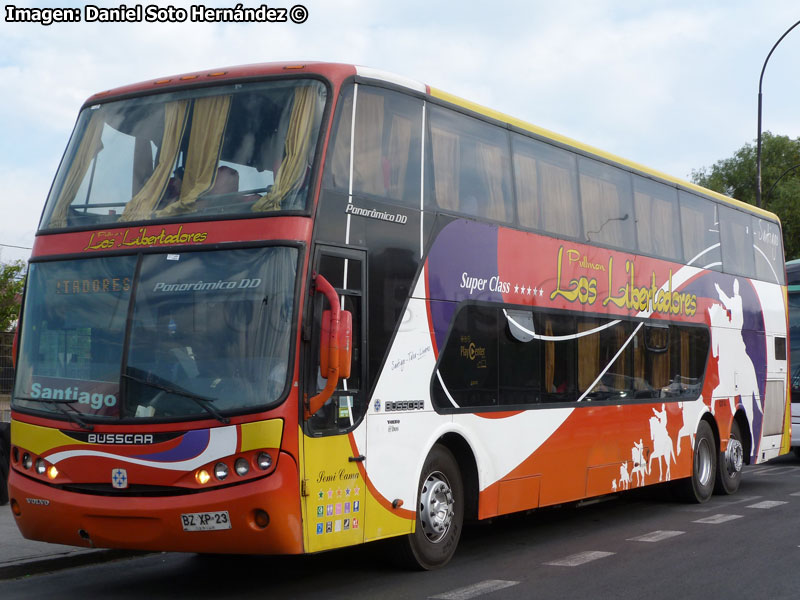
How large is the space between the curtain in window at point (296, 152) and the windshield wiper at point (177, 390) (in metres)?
1.43

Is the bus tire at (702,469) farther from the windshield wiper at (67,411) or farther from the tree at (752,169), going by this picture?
the tree at (752,169)

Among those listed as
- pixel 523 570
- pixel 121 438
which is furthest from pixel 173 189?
pixel 523 570

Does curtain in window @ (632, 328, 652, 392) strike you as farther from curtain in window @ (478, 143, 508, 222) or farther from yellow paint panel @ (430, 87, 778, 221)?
curtain in window @ (478, 143, 508, 222)

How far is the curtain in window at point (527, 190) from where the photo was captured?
11.0 meters

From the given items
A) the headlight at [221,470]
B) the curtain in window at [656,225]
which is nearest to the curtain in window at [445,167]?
the headlight at [221,470]

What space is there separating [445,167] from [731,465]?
8.39 metres

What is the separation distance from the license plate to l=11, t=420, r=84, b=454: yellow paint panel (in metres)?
1.10

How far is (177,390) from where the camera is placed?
7.63 meters

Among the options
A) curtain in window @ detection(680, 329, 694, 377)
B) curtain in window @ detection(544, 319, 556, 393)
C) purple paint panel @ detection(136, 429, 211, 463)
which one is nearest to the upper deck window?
purple paint panel @ detection(136, 429, 211, 463)

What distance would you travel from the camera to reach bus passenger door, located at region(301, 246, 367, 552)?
7.70 meters

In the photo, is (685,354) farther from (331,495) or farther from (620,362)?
(331,495)

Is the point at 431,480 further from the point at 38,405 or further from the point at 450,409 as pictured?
the point at 38,405

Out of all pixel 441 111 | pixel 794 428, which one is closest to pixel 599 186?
pixel 441 111

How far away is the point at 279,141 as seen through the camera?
26.9 feet
